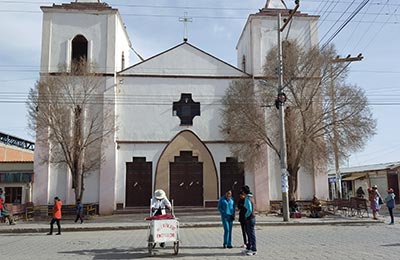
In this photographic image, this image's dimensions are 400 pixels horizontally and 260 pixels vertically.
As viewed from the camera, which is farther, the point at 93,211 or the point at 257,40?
the point at 257,40

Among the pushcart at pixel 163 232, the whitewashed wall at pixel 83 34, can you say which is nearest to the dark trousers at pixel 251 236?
the pushcart at pixel 163 232

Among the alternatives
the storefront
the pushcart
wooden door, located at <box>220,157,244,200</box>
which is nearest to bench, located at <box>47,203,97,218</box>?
the storefront

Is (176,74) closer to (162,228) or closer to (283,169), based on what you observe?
(283,169)

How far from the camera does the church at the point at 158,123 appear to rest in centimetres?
2606

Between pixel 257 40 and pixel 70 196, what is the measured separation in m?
16.5

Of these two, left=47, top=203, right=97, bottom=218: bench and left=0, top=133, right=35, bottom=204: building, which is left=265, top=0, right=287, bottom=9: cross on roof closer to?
left=47, top=203, right=97, bottom=218: bench

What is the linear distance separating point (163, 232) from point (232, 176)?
1642 centimetres

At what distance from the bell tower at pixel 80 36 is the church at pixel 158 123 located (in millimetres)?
65

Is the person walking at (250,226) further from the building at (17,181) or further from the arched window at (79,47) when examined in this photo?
the building at (17,181)

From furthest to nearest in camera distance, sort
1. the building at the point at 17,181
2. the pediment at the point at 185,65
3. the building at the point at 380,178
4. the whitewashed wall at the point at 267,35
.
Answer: the building at the point at 380,178 → the building at the point at 17,181 → the whitewashed wall at the point at 267,35 → the pediment at the point at 185,65

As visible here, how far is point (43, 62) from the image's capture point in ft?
86.6

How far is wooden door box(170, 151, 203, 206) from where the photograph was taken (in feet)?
86.3

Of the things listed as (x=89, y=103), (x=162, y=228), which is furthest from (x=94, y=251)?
(x=89, y=103)

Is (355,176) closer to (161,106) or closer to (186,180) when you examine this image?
(186,180)
